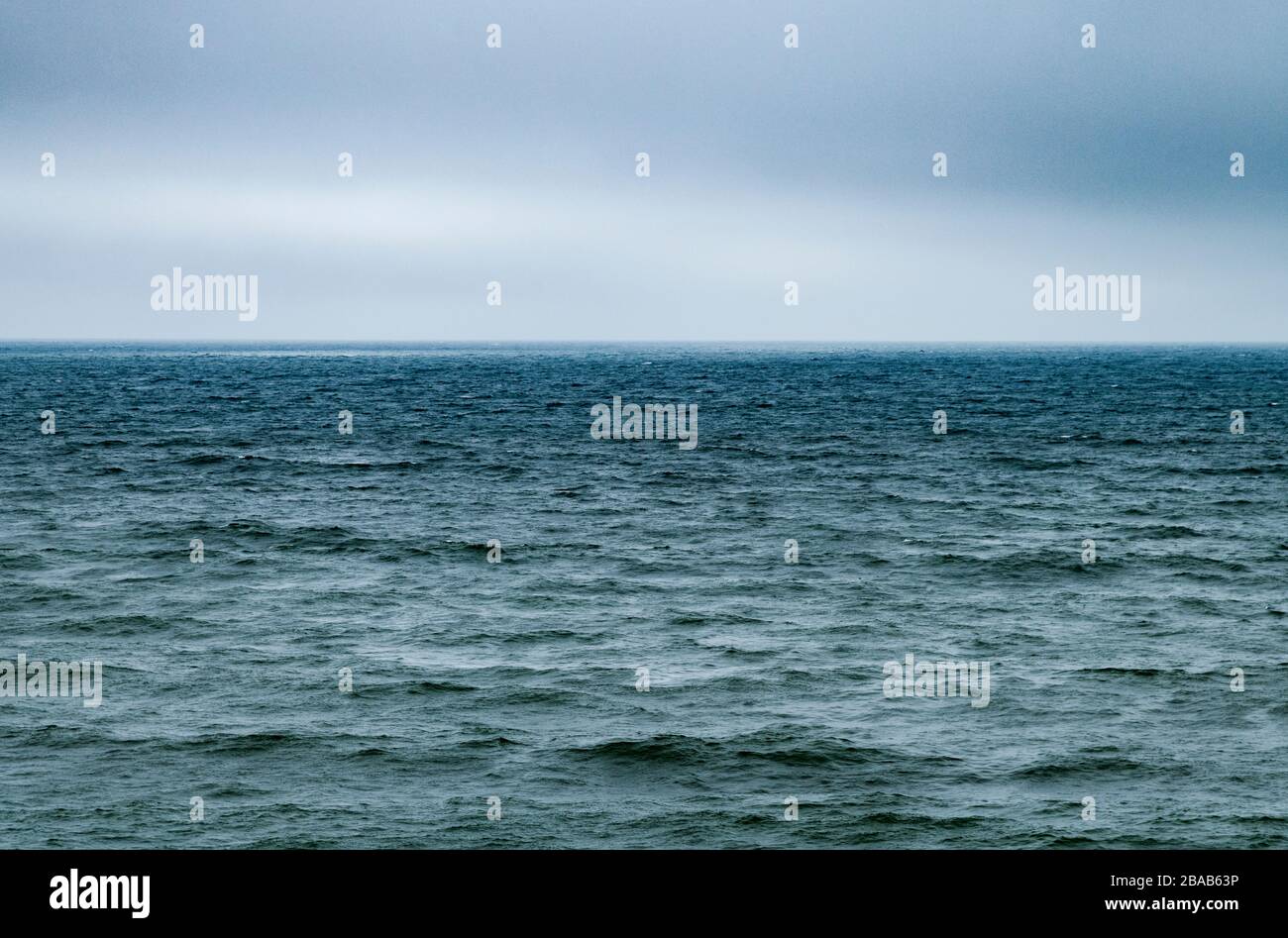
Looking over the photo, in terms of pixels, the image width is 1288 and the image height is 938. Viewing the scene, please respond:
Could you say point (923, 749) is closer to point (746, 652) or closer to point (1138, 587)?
point (746, 652)

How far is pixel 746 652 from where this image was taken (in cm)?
2384

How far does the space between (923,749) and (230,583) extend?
59.4ft

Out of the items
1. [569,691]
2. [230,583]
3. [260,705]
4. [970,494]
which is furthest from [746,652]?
[970,494]

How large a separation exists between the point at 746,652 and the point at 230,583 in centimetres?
1318

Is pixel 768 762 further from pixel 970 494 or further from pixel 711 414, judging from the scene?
pixel 711 414

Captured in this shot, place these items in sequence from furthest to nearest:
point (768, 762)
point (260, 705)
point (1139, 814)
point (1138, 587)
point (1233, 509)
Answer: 1. point (1233, 509)
2. point (1138, 587)
3. point (260, 705)
4. point (768, 762)
5. point (1139, 814)

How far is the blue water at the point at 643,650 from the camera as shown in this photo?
16359 millimetres

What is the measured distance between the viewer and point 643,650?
24.2m

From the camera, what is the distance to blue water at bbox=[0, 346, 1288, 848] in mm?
16359

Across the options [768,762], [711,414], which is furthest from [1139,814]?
[711,414]

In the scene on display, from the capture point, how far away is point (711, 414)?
9294 centimetres

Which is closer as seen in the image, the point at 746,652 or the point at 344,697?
the point at 344,697

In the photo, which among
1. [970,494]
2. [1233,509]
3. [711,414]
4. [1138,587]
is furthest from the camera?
[711,414]

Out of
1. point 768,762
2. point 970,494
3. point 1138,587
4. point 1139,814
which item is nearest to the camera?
point 1139,814
